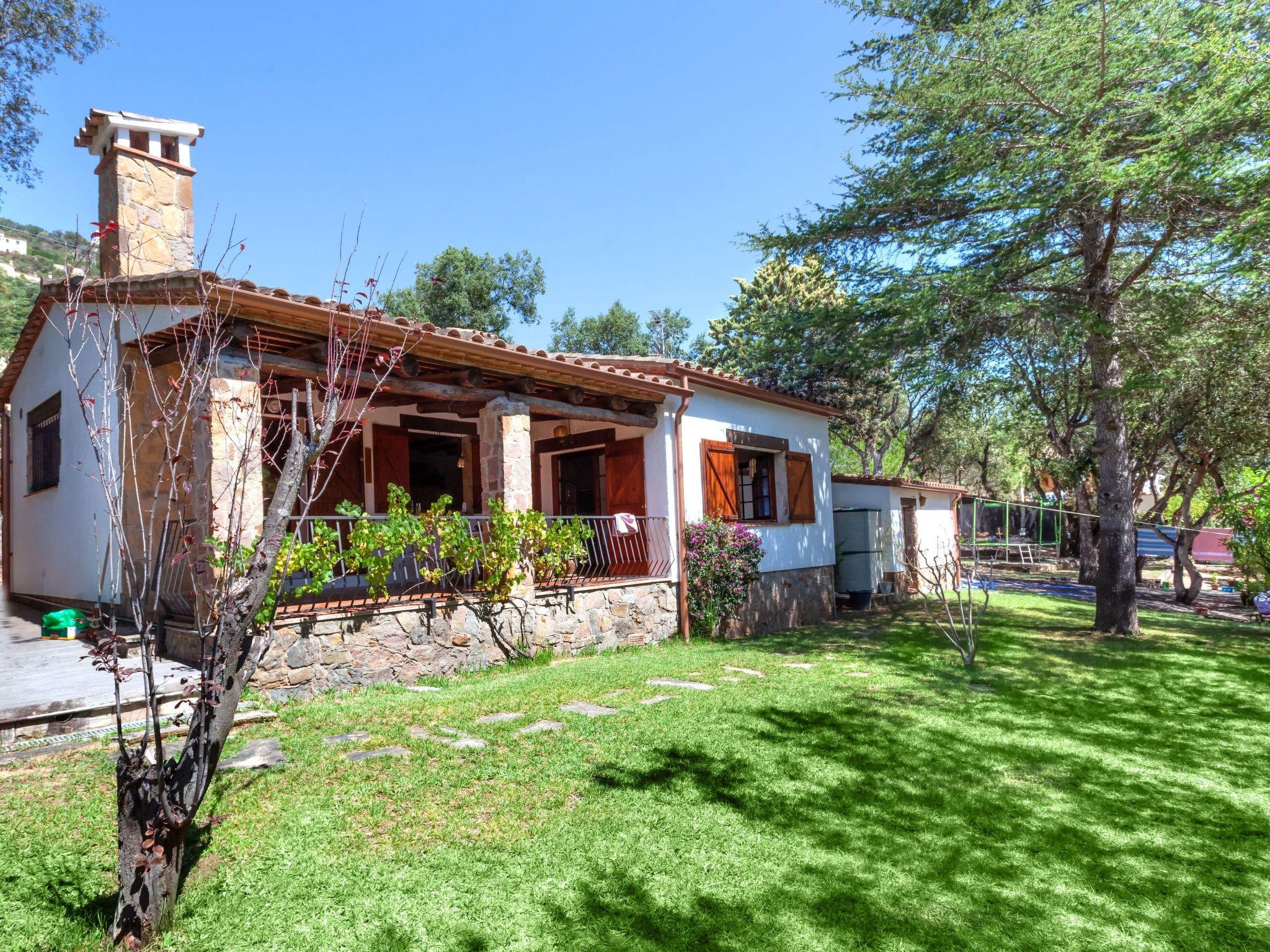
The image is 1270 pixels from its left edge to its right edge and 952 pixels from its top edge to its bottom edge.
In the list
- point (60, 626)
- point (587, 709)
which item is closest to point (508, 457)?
point (587, 709)

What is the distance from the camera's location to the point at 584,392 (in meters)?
8.69

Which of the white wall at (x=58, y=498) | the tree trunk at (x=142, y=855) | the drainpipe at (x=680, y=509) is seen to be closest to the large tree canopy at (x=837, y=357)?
the drainpipe at (x=680, y=509)

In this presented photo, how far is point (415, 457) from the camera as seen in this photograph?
34.4 ft

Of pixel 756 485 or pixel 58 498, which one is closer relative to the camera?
pixel 58 498

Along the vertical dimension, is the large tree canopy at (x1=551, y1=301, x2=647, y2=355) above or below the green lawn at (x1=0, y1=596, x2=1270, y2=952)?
above

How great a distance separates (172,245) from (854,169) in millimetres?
8661

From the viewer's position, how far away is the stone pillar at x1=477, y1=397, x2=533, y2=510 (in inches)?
293

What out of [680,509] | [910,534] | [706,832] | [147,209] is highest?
[147,209]

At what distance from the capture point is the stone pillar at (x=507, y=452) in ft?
24.4

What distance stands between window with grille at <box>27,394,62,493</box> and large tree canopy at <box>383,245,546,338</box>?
16902 millimetres

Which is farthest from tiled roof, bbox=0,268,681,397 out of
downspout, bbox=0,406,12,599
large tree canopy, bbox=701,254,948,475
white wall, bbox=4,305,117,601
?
large tree canopy, bbox=701,254,948,475

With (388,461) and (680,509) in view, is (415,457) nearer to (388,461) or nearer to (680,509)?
(388,461)

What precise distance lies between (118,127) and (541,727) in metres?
7.65

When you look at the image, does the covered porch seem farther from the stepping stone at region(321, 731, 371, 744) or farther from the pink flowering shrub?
the stepping stone at region(321, 731, 371, 744)
